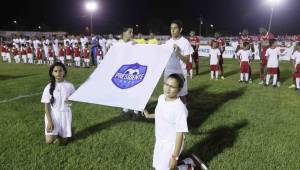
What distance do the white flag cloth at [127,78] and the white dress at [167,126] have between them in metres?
1.35

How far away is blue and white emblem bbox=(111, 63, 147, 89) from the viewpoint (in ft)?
Result: 21.5

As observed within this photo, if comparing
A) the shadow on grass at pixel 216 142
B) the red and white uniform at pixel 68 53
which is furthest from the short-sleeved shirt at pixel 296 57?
the red and white uniform at pixel 68 53

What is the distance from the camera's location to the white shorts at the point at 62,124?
6.53 m

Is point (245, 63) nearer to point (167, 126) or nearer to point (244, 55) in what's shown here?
point (244, 55)

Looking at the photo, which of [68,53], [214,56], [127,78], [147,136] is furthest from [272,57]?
[68,53]

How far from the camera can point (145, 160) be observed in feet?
19.2

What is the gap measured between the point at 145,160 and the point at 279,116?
4.39 metres

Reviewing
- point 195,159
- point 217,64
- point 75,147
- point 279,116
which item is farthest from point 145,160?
point 217,64

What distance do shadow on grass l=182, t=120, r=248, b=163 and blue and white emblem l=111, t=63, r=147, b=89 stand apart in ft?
5.07

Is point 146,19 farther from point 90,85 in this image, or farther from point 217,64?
point 90,85

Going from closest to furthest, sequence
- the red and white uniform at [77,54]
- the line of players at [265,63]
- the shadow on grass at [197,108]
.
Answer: the shadow on grass at [197,108], the line of players at [265,63], the red and white uniform at [77,54]

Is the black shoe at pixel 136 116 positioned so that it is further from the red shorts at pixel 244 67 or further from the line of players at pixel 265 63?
the red shorts at pixel 244 67

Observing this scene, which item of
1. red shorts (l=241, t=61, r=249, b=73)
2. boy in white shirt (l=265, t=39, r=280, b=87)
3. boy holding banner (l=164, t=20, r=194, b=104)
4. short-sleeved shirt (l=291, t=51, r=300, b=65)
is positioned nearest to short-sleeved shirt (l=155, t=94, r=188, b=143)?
boy holding banner (l=164, t=20, r=194, b=104)

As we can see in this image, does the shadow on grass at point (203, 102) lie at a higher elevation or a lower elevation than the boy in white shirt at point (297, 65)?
lower
